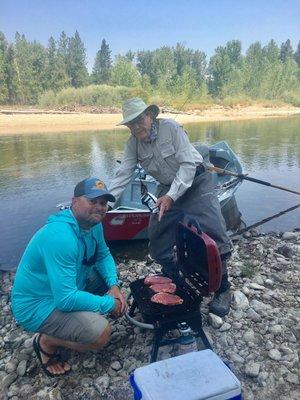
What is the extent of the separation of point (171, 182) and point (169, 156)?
37 cm

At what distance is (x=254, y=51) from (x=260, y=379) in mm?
121908

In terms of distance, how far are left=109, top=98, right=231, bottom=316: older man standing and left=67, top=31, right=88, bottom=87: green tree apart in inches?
3495

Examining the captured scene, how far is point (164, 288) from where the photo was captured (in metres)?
4.20

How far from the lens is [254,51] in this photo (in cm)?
11231

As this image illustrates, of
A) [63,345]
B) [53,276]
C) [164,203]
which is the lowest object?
[63,345]

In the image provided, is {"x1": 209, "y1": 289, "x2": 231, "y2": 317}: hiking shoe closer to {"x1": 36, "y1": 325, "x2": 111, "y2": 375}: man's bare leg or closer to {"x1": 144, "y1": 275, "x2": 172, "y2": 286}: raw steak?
{"x1": 144, "y1": 275, "x2": 172, "y2": 286}: raw steak

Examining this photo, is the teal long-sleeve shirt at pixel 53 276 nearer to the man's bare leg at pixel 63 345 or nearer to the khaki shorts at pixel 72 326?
the khaki shorts at pixel 72 326

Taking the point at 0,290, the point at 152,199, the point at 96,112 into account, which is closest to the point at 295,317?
the point at 152,199

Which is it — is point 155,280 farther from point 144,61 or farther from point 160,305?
point 144,61

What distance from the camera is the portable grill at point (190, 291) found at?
3489 millimetres

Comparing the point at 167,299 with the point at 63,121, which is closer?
the point at 167,299

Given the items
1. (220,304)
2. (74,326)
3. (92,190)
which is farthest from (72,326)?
(220,304)

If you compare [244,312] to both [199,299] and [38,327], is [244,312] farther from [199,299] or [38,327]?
[38,327]

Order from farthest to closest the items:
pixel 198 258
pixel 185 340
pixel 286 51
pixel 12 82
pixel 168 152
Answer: pixel 286 51
pixel 12 82
pixel 168 152
pixel 185 340
pixel 198 258
